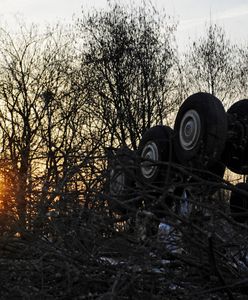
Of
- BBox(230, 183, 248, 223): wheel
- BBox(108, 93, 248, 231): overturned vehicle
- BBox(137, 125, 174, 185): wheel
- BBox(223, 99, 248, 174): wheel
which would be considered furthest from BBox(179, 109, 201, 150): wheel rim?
BBox(230, 183, 248, 223): wheel

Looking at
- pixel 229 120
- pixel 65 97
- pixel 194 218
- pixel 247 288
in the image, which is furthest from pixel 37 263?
pixel 65 97

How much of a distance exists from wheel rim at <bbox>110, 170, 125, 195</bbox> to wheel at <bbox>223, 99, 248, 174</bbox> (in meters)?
2.34

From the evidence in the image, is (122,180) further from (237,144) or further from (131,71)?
(131,71)

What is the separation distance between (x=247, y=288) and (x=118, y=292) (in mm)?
755

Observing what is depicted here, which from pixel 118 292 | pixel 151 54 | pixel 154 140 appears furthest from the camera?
pixel 151 54

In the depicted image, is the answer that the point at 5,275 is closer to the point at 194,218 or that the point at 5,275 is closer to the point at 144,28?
the point at 194,218

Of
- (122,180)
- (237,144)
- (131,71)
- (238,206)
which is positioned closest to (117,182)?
(122,180)

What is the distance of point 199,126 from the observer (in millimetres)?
6398

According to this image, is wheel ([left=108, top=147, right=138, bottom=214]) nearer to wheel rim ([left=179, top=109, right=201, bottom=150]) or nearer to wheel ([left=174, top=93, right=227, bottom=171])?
wheel ([left=174, top=93, right=227, bottom=171])

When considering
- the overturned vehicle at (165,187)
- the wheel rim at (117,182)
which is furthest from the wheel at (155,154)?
the wheel rim at (117,182)

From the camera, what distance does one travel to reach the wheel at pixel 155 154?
3.71m

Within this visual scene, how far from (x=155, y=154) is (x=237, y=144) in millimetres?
752

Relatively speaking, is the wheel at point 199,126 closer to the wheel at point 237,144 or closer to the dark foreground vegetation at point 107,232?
the wheel at point 237,144

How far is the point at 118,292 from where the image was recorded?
3.04 metres
